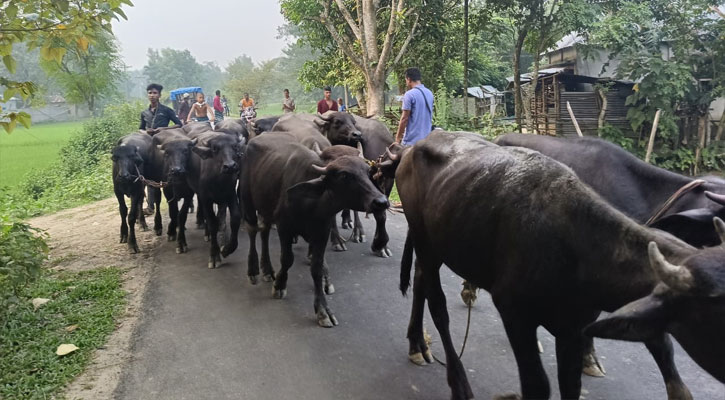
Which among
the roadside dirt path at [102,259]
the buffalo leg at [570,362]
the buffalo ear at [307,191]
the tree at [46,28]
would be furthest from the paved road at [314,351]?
the tree at [46,28]

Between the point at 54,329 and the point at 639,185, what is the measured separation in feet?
18.9

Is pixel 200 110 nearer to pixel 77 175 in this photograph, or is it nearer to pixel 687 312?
pixel 77 175

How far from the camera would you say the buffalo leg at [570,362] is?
2.93 m

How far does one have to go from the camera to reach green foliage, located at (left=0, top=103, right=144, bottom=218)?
45.8 feet

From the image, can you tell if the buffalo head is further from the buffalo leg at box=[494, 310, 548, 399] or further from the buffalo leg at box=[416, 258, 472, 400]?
the buffalo leg at box=[416, 258, 472, 400]

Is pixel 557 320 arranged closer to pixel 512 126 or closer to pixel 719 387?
pixel 719 387

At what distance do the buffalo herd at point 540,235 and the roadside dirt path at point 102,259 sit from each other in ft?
5.59

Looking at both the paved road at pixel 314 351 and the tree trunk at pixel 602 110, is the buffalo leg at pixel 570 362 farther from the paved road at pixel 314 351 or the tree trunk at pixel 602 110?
the tree trunk at pixel 602 110

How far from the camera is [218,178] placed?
6.89 meters

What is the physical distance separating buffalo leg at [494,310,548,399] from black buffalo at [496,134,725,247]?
1.14 m

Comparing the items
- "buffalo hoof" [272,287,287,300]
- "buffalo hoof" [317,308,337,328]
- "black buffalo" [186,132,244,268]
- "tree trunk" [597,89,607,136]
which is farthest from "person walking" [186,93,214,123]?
"tree trunk" [597,89,607,136]

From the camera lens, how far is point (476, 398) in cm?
393

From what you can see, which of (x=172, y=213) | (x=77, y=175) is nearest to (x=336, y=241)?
(x=172, y=213)

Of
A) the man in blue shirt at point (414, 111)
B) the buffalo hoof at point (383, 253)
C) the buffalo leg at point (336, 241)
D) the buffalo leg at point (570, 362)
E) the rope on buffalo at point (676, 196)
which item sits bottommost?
the buffalo hoof at point (383, 253)
